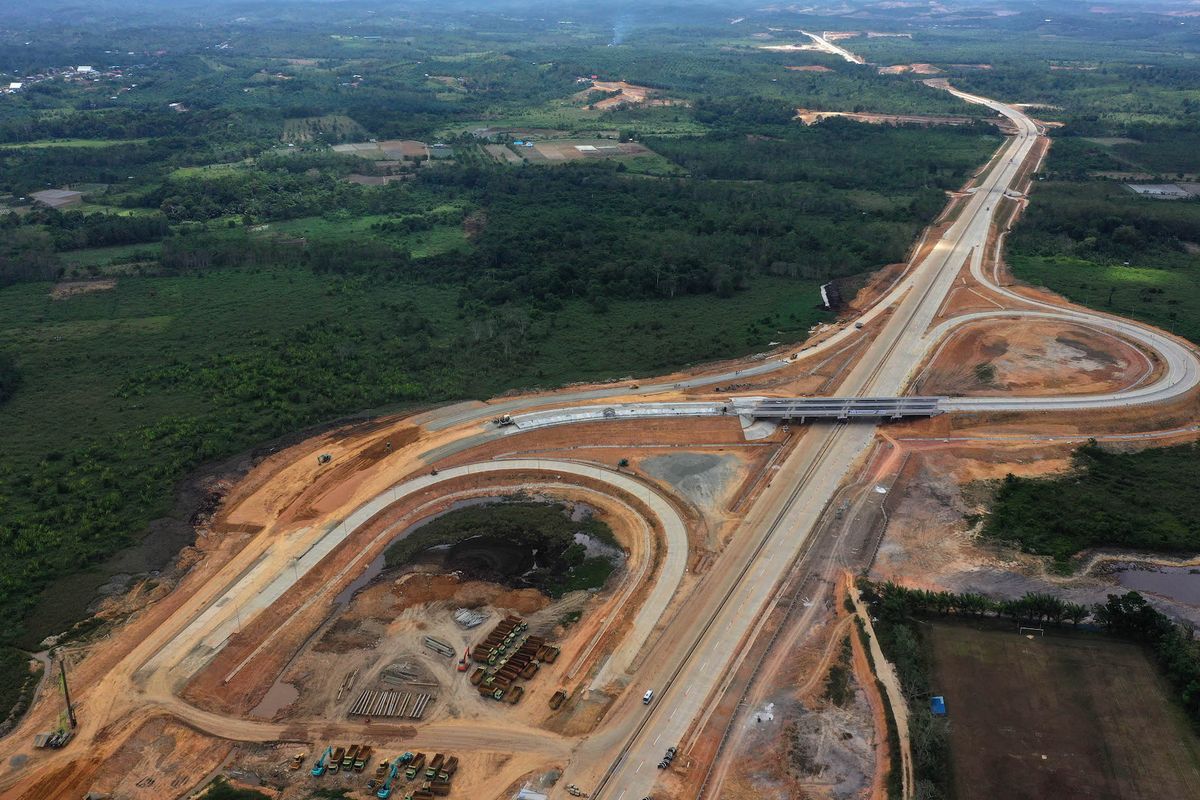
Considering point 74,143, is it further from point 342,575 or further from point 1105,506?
point 1105,506

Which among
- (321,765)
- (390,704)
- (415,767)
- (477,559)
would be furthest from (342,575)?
(415,767)

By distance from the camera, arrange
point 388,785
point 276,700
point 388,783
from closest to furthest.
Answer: point 388,785
point 388,783
point 276,700

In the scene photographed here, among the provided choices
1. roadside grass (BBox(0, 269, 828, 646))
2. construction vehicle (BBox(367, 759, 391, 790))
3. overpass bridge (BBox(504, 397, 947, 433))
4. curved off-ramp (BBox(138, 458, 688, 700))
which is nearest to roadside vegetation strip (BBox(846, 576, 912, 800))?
curved off-ramp (BBox(138, 458, 688, 700))

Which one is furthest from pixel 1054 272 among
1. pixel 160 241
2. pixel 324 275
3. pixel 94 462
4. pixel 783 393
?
pixel 160 241

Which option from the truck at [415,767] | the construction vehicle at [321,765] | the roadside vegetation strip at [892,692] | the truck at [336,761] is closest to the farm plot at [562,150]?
the roadside vegetation strip at [892,692]

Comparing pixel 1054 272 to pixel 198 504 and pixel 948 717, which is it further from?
pixel 198 504
